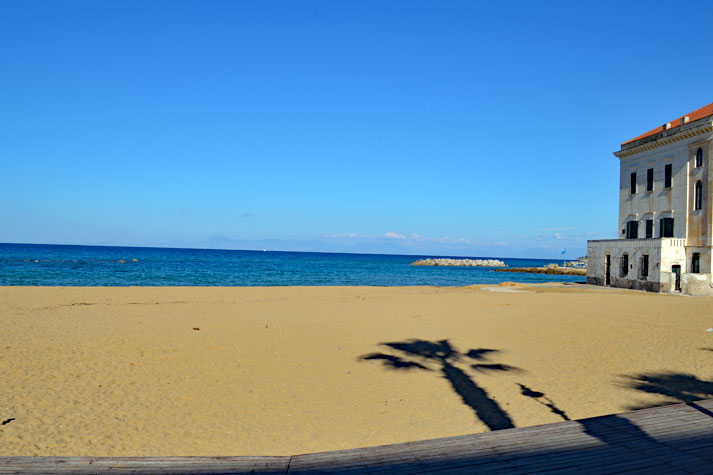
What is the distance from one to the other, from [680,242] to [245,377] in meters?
27.2

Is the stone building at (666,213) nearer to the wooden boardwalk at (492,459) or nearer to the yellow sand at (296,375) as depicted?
the yellow sand at (296,375)

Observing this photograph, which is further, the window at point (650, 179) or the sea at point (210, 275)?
the sea at point (210, 275)

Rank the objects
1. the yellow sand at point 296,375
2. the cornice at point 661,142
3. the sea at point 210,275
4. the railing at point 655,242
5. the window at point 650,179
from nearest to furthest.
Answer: the yellow sand at point 296,375
the cornice at point 661,142
the railing at point 655,242
the window at point 650,179
the sea at point 210,275

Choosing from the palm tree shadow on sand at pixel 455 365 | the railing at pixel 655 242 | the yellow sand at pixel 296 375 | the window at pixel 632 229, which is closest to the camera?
the yellow sand at pixel 296 375

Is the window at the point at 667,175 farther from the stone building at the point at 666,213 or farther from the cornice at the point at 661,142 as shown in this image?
the cornice at the point at 661,142

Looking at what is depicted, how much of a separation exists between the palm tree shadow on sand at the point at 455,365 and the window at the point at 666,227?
22530mm

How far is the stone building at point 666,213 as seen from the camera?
2694 centimetres

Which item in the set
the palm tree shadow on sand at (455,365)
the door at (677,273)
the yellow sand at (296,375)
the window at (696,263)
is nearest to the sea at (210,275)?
the door at (677,273)

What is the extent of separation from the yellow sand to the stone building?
10661 mm

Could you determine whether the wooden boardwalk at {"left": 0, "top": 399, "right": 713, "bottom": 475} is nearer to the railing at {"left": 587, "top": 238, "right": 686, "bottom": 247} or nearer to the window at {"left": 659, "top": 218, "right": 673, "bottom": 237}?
the railing at {"left": 587, "top": 238, "right": 686, "bottom": 247}

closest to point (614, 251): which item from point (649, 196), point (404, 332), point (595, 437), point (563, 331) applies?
point (649, 196)

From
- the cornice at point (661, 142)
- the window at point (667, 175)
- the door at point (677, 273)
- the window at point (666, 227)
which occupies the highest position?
the cornice at point (661, 142)

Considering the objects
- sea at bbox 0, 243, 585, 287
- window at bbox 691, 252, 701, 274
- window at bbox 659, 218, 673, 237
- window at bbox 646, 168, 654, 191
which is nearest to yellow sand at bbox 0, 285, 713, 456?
window at bbox 691, 252, 701, 274

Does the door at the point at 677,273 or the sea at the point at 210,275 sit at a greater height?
the door at the point at 677,273
